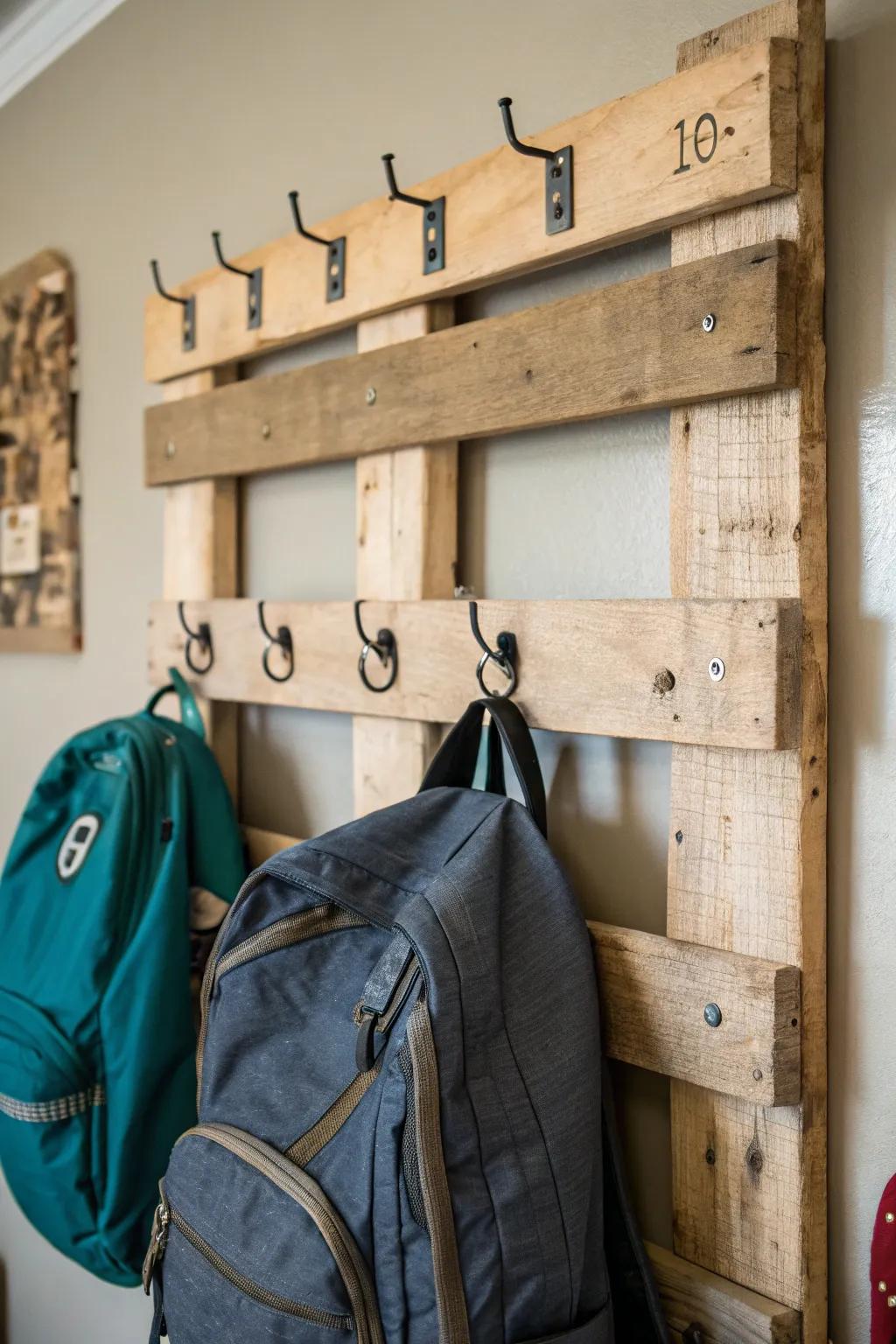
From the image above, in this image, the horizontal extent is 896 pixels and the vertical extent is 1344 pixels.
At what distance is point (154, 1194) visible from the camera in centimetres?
127

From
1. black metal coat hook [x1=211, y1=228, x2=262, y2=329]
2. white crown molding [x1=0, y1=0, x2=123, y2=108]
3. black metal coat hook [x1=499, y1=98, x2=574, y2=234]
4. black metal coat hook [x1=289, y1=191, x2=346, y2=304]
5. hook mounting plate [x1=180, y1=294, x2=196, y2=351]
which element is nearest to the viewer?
black metal coat hook [x1=499, y1=98, x2=574, y2=234]

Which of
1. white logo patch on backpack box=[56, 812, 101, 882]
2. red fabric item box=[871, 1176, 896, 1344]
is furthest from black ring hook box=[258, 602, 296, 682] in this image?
red fabric item box=[871, 1176, 896, 1344]

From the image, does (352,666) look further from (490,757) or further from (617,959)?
(617,959)

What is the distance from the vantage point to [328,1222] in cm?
86

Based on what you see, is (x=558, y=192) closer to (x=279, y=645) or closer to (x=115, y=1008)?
(x=279, y=645)

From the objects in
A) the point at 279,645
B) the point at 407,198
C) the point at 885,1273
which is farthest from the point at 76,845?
the point at 885,1273

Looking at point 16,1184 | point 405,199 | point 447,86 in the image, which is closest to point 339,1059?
point 16,1184

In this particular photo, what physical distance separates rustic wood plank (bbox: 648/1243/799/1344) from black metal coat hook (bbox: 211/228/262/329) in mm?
1036

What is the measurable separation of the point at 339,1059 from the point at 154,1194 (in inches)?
19.2

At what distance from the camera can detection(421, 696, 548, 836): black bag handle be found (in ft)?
3.22

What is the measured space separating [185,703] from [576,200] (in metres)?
0.80

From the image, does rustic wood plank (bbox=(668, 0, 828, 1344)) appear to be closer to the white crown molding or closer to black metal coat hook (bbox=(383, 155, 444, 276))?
black metal coat hook (bbox=(383, 155, 444, 276))

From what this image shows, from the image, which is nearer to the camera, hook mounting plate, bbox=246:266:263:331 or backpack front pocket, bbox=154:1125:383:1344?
backpack front pocket, bbox=154:1125:383:1344

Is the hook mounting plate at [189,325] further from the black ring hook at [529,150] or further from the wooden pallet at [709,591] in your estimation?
the black ring hook at [529,150]
